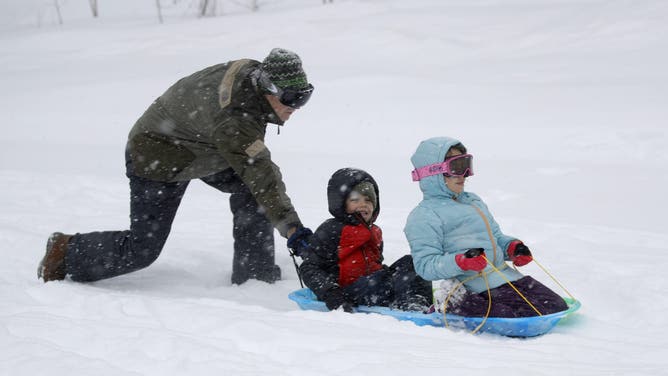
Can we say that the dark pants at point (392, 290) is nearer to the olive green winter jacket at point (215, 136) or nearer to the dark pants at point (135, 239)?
the olive green winter jacket at point (215, 136)

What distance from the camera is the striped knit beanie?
409 cm

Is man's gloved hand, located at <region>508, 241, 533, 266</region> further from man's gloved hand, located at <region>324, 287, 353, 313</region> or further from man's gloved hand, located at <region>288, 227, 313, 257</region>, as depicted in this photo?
man's gloved hand, located at <region>288, 227, 313, 257</region>

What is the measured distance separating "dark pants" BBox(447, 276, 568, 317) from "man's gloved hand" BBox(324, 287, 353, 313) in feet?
1.75

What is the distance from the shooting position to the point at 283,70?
13.4 ft

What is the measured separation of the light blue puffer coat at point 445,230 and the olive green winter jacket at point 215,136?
0.75 meters

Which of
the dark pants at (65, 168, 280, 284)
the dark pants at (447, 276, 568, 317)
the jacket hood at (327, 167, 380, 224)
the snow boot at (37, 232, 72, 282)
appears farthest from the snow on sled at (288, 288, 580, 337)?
the snow boot at (37, 232, 72, 282)

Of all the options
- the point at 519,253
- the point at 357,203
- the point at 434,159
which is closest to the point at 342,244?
the point at 357,203

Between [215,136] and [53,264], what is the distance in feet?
4.61

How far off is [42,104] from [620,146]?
968 cm

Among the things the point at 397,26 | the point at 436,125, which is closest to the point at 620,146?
the point at 436,125

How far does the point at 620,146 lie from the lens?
8344 mm

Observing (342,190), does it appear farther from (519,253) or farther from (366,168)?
(366,168)

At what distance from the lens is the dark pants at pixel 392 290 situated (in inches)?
157

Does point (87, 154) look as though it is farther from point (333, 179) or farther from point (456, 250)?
point (456, 250)
